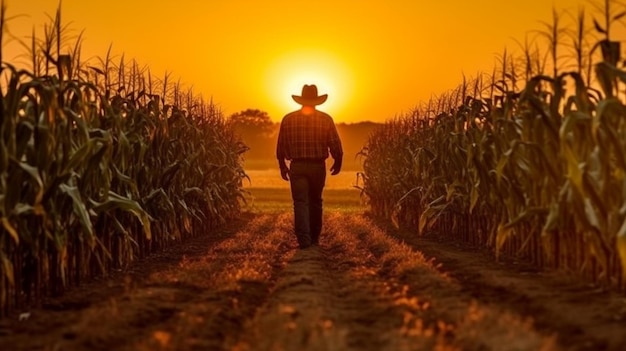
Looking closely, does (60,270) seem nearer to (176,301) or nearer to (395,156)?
(176,301)

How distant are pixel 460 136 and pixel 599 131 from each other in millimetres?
5655

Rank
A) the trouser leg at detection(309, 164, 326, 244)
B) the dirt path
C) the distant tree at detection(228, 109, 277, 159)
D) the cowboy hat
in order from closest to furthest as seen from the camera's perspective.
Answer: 1. the dirt path
2. the trouser leg at detection(309, 164, 326, 244)
3. the cowboy hat
4. the distant tree at detection(228, 109, 277, 159)

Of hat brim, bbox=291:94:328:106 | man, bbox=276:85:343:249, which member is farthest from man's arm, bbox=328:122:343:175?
hat brim, bbox=291:94:328:106

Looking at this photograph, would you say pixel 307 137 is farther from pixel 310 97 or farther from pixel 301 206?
pixel 301 206

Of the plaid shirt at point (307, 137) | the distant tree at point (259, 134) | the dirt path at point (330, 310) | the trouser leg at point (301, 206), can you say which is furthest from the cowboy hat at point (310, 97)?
the distant tree at point (259, 134)

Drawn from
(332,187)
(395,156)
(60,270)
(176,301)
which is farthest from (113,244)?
(332,187)

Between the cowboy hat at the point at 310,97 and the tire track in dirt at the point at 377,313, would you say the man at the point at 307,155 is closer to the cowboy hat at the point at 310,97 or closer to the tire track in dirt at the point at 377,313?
the cowboy hat at the point at 310,97

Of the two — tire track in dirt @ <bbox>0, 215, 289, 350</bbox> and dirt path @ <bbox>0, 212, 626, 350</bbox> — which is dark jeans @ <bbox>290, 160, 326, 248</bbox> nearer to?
dirt path @ <bbox>0, 212, 626, 350</bbox>

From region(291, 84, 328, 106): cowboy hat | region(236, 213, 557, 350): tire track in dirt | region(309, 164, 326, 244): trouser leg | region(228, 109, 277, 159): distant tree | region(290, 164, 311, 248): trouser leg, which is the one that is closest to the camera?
region(236, 213, 557, 350): tire track in dirt

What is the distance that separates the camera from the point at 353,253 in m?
12.1

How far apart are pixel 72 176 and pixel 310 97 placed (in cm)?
622

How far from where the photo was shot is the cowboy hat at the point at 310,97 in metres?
13.6

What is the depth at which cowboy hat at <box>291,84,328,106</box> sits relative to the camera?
536 inches

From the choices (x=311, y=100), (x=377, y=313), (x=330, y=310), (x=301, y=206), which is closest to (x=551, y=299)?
(x=377, y=313)
